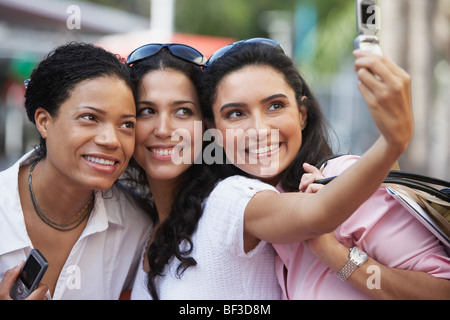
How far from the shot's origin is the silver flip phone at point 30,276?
226cm

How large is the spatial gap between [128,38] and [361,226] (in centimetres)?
860

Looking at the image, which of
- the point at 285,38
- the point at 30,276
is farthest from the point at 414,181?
the point at 285,38

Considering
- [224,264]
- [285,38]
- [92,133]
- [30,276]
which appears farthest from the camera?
[285,38]

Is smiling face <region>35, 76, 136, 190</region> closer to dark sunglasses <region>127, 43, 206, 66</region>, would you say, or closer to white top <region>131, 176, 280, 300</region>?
dark sunglasses <region>127, 43, 206, 66</region>

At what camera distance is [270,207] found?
7.13 ft

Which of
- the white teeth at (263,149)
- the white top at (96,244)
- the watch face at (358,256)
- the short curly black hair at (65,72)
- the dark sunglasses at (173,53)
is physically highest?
the dark sunglasses at (173,53)

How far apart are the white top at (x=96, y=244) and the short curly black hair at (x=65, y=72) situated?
1.50 feet

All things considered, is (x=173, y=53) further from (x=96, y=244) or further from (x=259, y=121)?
(x=96, y=244)

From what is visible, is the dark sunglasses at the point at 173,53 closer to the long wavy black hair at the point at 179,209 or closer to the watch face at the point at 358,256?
the long wavy black hair at the point at 179,209

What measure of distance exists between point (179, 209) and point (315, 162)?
78 cm

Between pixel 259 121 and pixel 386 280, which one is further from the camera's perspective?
pixel 259 121

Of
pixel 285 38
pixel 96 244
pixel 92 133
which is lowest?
pixel 96 244

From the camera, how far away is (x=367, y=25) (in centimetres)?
172

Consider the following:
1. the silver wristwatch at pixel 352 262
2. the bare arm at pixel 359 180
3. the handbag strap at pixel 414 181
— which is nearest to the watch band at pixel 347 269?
the silver wristwatch at pixel 352 262
